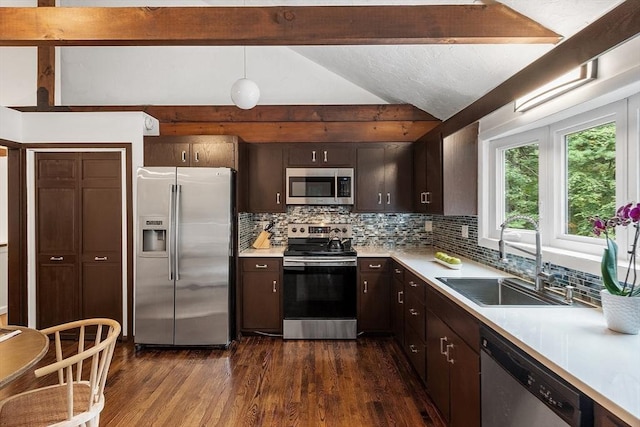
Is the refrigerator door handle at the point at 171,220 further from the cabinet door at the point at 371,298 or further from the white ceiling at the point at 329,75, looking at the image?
the cabinet door at the point at 371,298

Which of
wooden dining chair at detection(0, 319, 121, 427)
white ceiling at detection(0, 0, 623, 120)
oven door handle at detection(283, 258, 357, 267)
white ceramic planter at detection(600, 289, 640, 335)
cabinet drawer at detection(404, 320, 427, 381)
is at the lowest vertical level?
cabinet drawer at detection(404, 320, 427, 381)

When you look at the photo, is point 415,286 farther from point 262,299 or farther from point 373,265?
point 262,299

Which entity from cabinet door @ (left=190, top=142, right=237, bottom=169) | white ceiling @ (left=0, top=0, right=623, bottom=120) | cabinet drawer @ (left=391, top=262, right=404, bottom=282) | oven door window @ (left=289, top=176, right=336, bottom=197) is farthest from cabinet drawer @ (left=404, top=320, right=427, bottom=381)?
cabinet door @ (left=190, top=142, right=237, bottom=169)

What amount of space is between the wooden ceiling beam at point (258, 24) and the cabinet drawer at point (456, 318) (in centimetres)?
146

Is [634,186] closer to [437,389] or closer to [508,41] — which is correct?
[508,41]

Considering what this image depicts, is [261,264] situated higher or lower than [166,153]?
lower

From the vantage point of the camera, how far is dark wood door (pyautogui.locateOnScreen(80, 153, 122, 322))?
3.57m

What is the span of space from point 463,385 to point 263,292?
2184 millimetres

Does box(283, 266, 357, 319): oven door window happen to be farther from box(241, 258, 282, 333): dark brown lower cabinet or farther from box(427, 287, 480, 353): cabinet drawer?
box(427, 287, 480, 353): cabinet drawer

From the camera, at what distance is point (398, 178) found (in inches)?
154

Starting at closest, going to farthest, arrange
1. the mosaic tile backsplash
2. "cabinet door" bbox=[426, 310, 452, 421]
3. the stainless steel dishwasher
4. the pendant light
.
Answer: the stainless steel dishwasher < "cabinet door" bbox=[426, 310, 452, 421] < the pendant light < the mosaic tile backsplash

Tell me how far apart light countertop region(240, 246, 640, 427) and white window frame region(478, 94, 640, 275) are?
1.22 feet

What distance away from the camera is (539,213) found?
2.38 meters

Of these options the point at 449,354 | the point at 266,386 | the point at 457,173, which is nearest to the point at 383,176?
the point at 457,173
